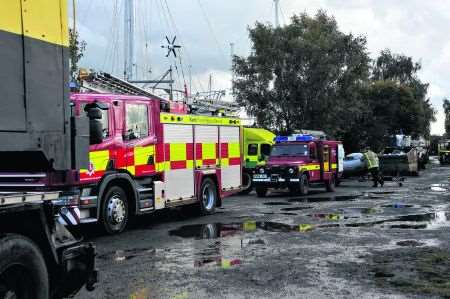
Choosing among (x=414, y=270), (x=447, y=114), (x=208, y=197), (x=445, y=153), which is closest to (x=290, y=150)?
(x=208, y=197)

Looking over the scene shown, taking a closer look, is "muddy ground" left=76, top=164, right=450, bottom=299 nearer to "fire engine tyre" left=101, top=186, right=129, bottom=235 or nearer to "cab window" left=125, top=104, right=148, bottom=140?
"fire engine tyre" left=101, top=186, right=129, bottom=235

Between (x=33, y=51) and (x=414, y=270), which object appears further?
(x=414, y=270)

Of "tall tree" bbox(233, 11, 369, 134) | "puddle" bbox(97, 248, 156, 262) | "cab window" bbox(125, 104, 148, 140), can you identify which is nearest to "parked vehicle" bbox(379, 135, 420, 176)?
"tall tree" bbox(233, 11, 369, 134)

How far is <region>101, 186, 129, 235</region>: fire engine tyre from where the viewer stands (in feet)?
34.9

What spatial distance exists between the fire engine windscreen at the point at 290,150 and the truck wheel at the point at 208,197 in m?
7.28

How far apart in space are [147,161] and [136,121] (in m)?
0.89

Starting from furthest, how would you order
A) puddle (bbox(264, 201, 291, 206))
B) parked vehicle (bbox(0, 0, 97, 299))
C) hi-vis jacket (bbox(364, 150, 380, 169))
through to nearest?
hi-vis jacket (bbox(364, 150, 380, 169)) → puddle (bbox(264, 201, 291, 206)) → parked vehicle (bbox(0, 0, 97, 299))

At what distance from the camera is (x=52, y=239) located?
4512mm

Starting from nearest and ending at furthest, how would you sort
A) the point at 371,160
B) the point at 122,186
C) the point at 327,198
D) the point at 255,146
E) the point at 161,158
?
the point at 122,186 → the point at 161,158 → the point at 327,198 → the point at 255,146 → the point at 371,160

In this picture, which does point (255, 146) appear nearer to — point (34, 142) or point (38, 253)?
point (38, 253)

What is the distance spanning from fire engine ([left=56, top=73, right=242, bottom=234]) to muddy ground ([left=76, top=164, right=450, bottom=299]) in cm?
55

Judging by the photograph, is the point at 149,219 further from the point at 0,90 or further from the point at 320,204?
the point at 0,90

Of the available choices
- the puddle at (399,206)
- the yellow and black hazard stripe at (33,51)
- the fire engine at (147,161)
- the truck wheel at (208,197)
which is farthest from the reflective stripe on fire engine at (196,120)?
the yellow and black hazard stripe at (33,51)

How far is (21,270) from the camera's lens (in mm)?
4082
